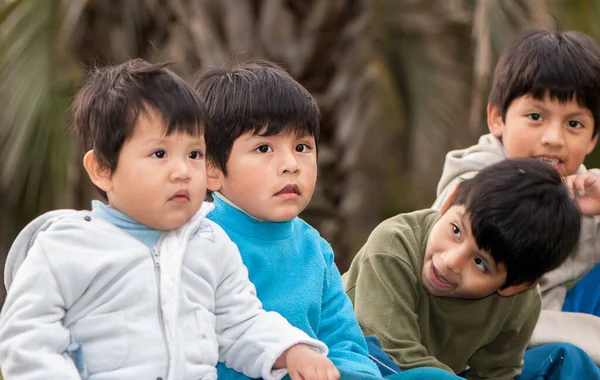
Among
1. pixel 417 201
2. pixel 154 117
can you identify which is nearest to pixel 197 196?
pixel 154 117

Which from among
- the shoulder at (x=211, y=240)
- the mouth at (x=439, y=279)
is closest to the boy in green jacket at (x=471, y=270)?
the mouth at (x=439, y=279)

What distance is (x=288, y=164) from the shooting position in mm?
3043

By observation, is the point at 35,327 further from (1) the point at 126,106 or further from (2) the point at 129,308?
(1) the point at 126,106

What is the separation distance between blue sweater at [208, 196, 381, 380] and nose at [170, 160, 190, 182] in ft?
1.39

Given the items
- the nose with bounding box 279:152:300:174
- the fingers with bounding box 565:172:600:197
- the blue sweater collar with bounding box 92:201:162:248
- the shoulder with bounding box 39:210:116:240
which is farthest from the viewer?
the fingers with bounding box 565:172:600:197

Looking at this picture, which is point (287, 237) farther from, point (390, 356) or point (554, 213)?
point (554, 213)

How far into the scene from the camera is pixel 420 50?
22.8 ft

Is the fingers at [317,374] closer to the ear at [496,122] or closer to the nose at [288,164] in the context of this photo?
the nose at [288,164]

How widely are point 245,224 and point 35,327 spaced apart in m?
0.79

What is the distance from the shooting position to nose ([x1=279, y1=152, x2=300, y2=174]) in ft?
9.98

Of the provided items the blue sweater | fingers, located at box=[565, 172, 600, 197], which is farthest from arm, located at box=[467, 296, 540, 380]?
the blue sweater

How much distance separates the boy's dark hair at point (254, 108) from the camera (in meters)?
3.06

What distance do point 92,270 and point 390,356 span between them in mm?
1106

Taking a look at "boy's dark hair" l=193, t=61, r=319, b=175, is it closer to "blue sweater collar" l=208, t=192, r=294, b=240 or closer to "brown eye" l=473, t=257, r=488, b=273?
"blue sweater collar" l=208, t=192, r=294, b=240
